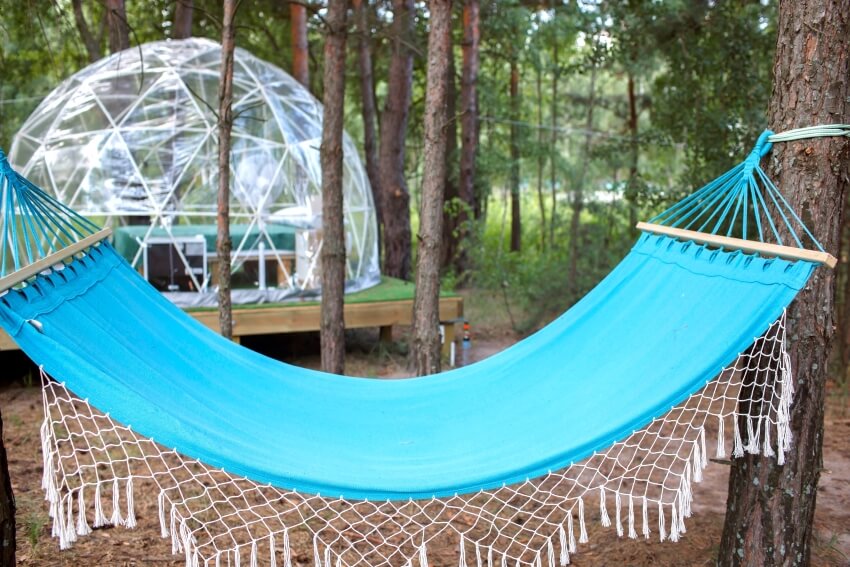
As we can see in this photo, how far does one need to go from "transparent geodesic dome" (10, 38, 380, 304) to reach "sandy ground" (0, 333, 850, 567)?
91.7 inches

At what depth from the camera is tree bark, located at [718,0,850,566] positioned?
2652mm

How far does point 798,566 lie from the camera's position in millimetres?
2779

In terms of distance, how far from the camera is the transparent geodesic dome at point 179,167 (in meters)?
6.69

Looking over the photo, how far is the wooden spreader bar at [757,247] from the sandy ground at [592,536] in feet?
4.37

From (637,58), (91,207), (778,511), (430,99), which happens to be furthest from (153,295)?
(637,58)

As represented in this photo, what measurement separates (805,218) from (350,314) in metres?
4.32

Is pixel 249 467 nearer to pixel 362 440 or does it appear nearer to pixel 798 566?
pixel 362 440

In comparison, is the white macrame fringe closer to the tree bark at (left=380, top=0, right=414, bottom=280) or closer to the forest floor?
the forest floor

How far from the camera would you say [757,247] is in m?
2.57

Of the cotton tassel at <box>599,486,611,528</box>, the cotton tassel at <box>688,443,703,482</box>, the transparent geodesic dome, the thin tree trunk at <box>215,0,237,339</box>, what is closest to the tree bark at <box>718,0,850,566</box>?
the cotton tassel at <box>688,443,703,482</box>

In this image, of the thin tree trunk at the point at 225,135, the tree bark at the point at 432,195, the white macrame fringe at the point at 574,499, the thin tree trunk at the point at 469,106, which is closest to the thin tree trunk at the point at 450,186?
the thin tree trunk at the point at 469,106

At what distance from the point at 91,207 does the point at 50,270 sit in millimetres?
4379

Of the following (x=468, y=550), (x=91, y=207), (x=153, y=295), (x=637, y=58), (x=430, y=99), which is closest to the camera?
(x=153, y=295)

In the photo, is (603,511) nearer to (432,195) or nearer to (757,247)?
(757,247)
